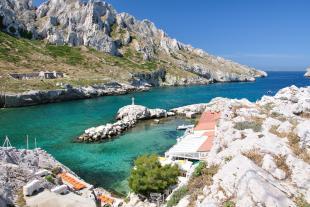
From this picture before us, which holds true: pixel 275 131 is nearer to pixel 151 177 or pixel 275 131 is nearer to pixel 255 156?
pixel 255 156

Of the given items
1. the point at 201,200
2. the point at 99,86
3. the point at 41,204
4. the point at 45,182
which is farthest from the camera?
the point at 99,86

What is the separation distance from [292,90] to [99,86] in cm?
8490

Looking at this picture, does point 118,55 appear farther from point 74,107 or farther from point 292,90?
point 292,90

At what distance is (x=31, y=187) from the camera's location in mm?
18641

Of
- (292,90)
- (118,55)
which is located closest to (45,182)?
(292,90)

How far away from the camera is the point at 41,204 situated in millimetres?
17531

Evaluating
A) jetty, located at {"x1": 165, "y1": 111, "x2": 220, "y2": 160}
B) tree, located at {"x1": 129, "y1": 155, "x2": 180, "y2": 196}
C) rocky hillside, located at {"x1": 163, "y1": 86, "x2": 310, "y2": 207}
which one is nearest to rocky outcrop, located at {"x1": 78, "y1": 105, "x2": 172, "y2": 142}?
jetty, located at {"x1": 165, "y1": 111, "x2": 220, "y2": 160}

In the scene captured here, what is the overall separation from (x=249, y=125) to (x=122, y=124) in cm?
4099

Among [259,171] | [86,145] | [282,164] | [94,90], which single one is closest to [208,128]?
[86,145]

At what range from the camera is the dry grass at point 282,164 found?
1418 centimetres

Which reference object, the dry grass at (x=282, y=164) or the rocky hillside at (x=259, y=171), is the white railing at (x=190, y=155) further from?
the dry grass at (x=282, y=164)

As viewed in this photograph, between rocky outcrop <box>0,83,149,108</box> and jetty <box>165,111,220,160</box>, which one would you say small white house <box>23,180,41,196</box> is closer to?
jetty <box>165,111,220,160</box>

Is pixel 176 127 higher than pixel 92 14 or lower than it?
lower

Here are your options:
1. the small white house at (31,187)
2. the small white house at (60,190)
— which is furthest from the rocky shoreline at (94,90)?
the small white house at (31,187)
